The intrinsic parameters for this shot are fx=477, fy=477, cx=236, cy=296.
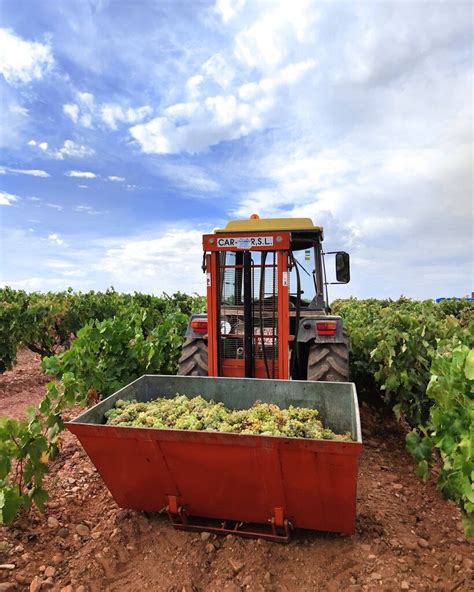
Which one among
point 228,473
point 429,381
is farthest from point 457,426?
point 429,381

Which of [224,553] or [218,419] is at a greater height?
[218,419]

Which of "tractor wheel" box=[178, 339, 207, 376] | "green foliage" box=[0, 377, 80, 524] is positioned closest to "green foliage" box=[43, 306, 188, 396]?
"tractor wheel" box=[178, 339, 207, 376]

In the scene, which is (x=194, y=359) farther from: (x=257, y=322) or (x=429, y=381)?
(x=429, y=381)

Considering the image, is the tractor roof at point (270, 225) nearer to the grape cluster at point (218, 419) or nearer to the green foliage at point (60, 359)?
the green foliage at point (60, 359)

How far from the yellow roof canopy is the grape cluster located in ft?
7.20

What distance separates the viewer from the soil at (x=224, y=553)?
298 cm

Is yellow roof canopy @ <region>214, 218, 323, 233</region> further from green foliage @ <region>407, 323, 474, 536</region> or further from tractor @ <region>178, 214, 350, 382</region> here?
green foliage @ <region>407, 323, 474, 536</region>

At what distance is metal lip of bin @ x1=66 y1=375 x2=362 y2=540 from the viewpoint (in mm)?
2893

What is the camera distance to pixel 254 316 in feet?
17.3

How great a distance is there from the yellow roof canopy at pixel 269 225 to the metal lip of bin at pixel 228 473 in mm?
2580

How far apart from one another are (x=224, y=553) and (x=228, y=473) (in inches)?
23.8

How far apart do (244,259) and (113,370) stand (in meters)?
2.31

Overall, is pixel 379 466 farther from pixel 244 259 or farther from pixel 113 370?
pixel 113 370

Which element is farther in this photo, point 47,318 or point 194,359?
point 47,318
